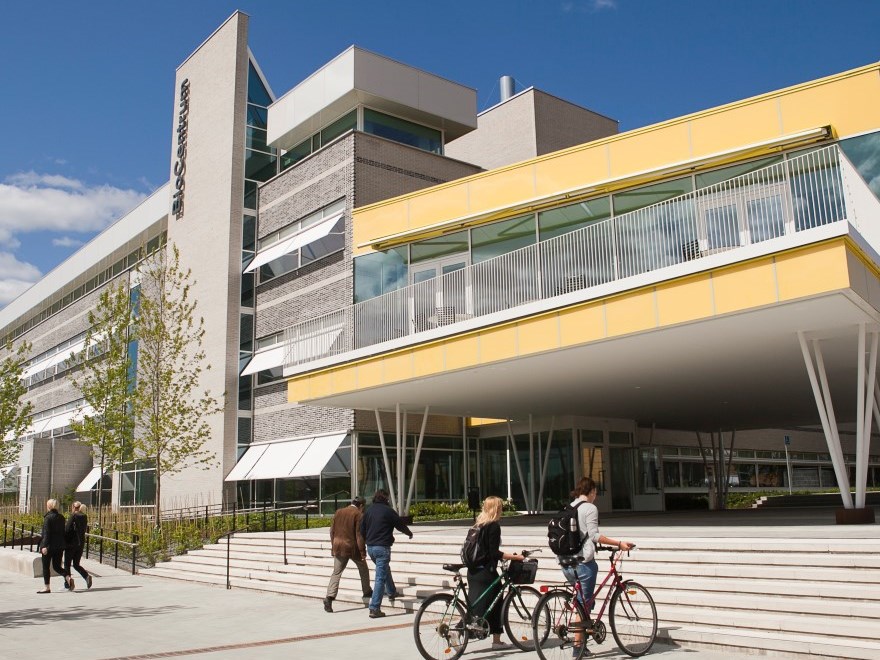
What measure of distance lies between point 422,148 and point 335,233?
5.14 m

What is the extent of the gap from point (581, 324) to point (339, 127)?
17947 mm

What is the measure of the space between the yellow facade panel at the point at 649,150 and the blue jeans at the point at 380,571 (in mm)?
9910

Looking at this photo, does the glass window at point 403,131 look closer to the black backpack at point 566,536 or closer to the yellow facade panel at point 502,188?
the yellow facade panel at point 502,188

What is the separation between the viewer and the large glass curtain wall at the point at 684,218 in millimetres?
14289

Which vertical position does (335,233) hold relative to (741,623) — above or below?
above

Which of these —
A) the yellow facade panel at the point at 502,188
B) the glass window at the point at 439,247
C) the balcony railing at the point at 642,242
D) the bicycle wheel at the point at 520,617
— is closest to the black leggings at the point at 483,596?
the bicycle wheel at the point at 520,617

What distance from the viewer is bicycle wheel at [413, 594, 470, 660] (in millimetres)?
8578

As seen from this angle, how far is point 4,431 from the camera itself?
33375 mm

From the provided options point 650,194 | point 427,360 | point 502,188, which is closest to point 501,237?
point 502,188

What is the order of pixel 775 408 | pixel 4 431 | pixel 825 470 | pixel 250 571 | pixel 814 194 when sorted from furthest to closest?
pixel 825 470 < pixel 4 431 < pixel 775 408 < pixel 250 571 < pixel 814 194

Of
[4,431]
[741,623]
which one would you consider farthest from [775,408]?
[4,431]

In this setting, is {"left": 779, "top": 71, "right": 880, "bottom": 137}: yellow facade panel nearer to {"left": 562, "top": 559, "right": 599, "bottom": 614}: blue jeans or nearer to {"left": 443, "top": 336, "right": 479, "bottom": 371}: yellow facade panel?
{"left": 443, "top": 336, "right": 479, "bottom": 371}: yellow facade panel

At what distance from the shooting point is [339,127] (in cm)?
2977

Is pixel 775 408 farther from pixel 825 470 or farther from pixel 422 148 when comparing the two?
pixel 825 470
